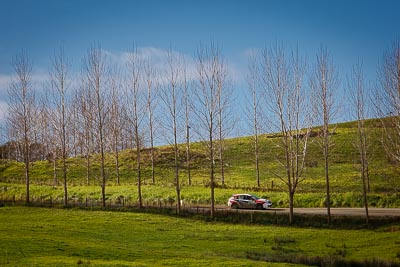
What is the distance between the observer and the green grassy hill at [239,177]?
1845 inches

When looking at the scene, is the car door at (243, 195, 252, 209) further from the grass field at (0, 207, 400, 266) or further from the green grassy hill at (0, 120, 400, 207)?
the grass field at (0, 207, 400, 266)

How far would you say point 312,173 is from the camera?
213 feet

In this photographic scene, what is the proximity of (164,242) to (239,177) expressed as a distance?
130 ft

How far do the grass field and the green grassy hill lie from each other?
7.35 meters

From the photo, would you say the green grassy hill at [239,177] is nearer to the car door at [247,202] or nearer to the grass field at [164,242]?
the car door at [247,202]

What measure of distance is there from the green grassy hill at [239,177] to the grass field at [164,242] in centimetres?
735

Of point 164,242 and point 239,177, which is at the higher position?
point 239,177

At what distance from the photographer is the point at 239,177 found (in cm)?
6638

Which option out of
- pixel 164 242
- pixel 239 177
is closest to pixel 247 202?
pixel 164 242

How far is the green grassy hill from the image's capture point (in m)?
46.9

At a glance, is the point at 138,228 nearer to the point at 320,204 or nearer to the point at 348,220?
the point at 348,220

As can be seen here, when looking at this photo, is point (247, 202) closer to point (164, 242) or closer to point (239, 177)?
point (164, 242)

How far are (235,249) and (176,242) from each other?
4.06 metres

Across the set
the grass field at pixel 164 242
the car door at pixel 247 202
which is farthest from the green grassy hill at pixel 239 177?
the grass field at pixel 164 242
